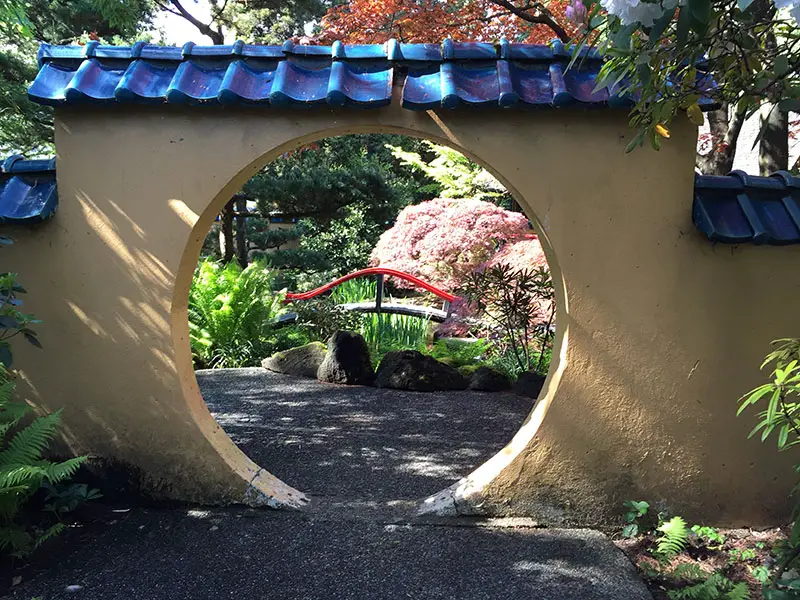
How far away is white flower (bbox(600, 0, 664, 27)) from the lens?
1.49 metres

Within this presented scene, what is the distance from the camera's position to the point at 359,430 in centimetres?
493

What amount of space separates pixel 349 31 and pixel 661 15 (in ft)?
17.7

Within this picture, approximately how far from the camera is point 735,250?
2.91 meters

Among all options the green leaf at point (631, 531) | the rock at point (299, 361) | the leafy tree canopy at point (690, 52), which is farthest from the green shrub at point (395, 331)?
the leafy tree canopy at point (690, 52)

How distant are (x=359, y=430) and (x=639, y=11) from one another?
3959 mm

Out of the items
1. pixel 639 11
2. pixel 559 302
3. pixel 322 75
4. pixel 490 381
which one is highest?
pixel 322 75

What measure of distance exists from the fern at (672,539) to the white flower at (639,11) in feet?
7.28

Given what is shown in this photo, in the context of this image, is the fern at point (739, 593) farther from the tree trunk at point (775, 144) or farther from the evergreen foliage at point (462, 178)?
the evergreen foliage at point (462, 178)

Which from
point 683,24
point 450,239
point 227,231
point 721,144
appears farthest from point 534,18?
point 227,231

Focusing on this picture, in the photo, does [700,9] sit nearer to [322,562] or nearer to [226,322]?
[322,562]

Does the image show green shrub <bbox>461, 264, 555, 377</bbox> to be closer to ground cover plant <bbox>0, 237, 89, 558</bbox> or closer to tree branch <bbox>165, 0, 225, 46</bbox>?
ground cover plant <bbox>0, 237, 89, 558</bbox>

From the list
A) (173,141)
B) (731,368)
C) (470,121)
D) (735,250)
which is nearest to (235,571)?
(173,141)

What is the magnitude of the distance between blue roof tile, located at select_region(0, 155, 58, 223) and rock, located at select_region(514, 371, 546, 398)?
14.6ft

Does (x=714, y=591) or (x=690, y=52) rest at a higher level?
(x=690, y=52)
